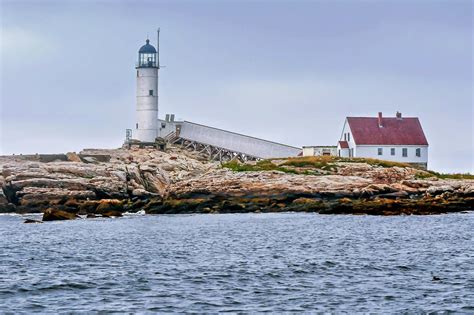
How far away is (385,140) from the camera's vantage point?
3671 inches

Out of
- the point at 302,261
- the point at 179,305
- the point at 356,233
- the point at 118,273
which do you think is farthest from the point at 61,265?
the point at 356,233

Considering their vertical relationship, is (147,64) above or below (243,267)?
above

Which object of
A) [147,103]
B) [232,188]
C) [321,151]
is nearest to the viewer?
[232,188]

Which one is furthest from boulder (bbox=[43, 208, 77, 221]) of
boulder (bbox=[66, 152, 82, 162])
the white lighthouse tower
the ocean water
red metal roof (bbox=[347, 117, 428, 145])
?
the white lighthouse tower

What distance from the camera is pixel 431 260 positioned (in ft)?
123

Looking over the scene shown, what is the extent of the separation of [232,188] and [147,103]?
111 ft

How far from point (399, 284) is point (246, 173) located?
47.9 meters

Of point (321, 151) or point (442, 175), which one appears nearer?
point (442, 175)

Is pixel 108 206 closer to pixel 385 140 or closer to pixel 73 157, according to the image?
pixel 73 157

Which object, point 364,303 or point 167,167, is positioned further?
point 167,167

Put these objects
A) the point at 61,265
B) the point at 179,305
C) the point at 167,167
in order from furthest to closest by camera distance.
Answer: the point at 167,167 < the point at 61,265 < the point at 179,305

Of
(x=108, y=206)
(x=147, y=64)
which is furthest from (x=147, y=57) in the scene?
(x=108, y=206)

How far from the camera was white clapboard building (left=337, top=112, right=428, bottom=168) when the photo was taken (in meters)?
A: 92.4

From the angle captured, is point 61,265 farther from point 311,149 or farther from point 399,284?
point 311,149
